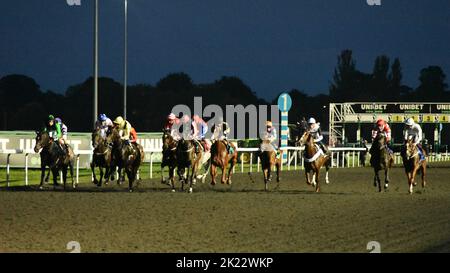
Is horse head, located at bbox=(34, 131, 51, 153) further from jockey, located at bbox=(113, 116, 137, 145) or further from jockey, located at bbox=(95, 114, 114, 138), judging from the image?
jockey, located at bbox=(113, 116, 137, 145)

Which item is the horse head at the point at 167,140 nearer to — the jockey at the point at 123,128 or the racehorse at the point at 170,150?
the racehorse at the point at 170,150

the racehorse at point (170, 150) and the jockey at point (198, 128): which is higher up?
the jockey at point (198, 128)

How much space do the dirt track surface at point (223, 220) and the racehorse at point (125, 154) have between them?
488mm

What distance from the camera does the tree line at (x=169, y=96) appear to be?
75.0 meters

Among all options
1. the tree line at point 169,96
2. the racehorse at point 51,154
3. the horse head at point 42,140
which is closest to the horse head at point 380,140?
the racehorse at point 51,154

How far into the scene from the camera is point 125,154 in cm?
2053

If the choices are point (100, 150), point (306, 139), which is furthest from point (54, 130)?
point (306, 139)

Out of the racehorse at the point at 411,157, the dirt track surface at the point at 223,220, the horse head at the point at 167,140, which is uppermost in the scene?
the horse head at the point at 167,140

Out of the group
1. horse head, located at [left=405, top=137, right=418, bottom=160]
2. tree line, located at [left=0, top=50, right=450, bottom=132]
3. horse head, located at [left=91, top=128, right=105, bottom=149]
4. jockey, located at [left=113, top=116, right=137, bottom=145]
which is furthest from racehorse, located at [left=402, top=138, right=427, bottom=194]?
tree line, located at [left=0, top=50, right=450, bottom=132]

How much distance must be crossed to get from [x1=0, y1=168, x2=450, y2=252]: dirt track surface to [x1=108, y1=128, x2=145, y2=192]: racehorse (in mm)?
488

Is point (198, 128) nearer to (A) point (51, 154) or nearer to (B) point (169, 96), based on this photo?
(A) point (51, 154)

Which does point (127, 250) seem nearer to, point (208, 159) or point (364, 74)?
point (208, 159)

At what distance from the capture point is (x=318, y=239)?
36.8ft
